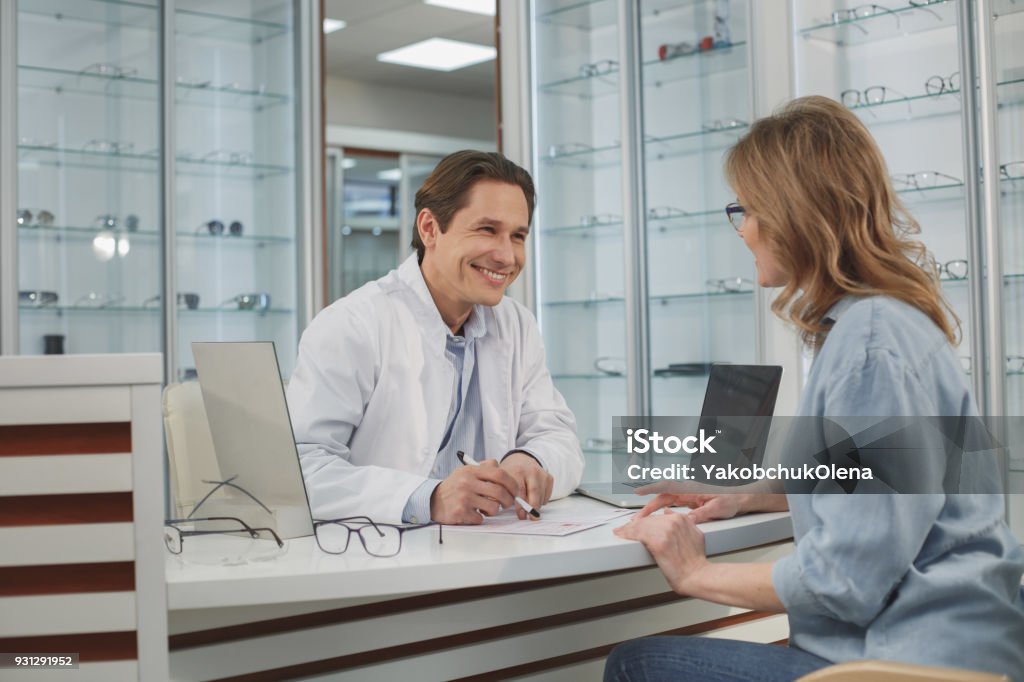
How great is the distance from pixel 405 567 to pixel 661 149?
3.69 m

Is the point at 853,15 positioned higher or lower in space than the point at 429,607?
higher

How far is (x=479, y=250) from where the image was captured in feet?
6.92

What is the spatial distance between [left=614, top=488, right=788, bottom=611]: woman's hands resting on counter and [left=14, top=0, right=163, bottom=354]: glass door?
11.6 feet

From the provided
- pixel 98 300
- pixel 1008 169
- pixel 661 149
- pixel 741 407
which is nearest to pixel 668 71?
pixel 661 149

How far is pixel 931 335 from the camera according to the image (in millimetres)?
1285

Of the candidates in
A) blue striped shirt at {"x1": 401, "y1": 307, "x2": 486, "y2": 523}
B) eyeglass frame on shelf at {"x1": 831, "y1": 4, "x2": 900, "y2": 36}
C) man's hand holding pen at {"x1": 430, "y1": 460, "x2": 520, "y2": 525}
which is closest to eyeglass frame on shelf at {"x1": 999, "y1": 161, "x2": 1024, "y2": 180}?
eyeglass frame on shelf at {"x1": 831, "y1": 4, "x2": 900, "y2": 36}

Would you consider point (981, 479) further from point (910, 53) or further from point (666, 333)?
point (666, 333)

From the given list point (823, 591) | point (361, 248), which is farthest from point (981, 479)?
point (361, 248)

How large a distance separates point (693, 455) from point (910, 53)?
8.28 ft

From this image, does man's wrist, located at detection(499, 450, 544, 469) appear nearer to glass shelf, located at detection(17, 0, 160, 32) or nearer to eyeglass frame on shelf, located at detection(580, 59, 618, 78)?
eyeglass frame on shelf, located at detection(580, 59, 618, 78)

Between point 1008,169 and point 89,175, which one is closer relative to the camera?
point 1008,169

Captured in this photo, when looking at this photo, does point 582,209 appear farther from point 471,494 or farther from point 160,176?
point 471,494

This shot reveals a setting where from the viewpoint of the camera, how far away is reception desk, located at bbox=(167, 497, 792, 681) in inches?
51.4

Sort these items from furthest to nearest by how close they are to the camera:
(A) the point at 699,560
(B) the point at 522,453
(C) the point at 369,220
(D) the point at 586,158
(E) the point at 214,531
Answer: (C) the point at 369,220, (D) the point at 586,158, (B) the point at 522,453, (E) the point at 214,531, (A) the point at 699,560
